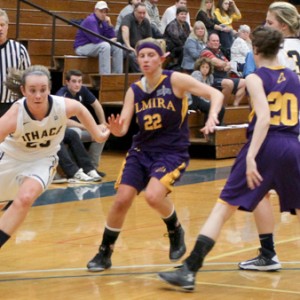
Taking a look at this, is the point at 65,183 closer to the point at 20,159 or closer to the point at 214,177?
the point at 214,177

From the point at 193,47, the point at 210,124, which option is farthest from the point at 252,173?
the point at 193,47

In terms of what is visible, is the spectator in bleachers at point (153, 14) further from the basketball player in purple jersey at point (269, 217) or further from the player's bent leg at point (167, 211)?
the player's bent leg at point (167, 211)

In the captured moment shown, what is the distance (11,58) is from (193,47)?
6.00 metres

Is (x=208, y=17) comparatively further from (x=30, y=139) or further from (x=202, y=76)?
(x=30, y=139)

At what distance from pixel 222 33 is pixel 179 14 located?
163cm

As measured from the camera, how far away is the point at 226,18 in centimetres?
1703

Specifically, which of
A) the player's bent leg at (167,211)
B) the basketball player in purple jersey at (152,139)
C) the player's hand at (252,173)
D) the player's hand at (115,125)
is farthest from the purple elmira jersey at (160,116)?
the player's hand at (252,173)

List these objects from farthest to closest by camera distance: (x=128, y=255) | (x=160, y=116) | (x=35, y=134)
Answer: (x=128, y=255), (x=160, y=116), (x=35, y=134)

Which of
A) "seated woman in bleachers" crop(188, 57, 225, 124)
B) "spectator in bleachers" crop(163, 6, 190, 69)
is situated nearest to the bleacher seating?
"seated woman in bleachers" crop(188, 57, 225, 124)

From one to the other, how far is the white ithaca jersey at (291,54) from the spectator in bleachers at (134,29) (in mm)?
7894

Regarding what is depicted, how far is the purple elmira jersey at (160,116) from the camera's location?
19.7 feet

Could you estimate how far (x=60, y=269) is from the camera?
6.00 m

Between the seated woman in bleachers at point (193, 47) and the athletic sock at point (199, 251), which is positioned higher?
the seated woman in bleachers at point (193, 47)

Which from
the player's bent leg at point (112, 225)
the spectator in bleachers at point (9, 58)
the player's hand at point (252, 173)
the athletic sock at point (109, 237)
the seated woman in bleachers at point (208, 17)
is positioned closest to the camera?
the player's hand at point (252, 173)
